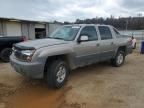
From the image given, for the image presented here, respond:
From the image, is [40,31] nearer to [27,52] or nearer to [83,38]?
[83,38]

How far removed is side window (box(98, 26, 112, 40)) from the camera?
7.21 metres

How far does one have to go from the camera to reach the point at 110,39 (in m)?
7.62

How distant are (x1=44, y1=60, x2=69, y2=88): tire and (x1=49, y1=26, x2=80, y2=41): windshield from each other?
3.25ft

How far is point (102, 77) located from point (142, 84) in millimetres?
1375

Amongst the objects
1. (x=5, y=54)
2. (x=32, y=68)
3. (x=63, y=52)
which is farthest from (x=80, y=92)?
(x=5, y=54)

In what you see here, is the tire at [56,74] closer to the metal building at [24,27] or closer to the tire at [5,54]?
the tire at [5,54]

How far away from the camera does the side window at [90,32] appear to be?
21.1 feet

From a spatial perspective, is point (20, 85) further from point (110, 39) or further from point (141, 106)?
point (110, 39)

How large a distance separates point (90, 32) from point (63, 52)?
1.79 meters

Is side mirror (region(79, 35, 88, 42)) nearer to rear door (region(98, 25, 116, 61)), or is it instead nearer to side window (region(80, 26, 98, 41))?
side window (region(80, 26, 98, 41))

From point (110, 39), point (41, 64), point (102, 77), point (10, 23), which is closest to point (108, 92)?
point (102, 77)

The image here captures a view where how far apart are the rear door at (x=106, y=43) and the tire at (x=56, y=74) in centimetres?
210

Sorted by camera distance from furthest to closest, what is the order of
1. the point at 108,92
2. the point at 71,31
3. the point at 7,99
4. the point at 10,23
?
1. the point at 10,23
2. the point at 71,31
3. the point at 108,92
4. the point at 7,99

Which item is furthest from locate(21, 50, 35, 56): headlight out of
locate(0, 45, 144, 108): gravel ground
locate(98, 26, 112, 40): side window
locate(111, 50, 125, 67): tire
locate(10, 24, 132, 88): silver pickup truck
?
locate(111, 50, 125, 67): tire
